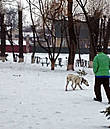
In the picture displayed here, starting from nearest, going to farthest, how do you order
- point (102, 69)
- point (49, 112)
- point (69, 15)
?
point (49, 112) < point (102, 69) < point (69, 15)

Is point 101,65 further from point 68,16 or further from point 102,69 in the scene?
point 68,16

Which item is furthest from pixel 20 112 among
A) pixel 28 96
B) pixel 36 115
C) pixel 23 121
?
pixel 28 96

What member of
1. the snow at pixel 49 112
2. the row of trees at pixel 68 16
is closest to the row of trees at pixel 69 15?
the row of trees at pixel 68 16

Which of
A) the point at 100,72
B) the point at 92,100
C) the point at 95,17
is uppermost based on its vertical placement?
the point at 95,17

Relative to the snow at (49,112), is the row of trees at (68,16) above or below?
above

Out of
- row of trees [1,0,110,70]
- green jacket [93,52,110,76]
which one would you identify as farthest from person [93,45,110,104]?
row of trees [1,0,110,70]

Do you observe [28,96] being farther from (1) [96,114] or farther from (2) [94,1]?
(2) [94,1]

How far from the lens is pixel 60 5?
2767 cm

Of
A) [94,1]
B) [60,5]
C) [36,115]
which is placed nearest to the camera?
[36,115]

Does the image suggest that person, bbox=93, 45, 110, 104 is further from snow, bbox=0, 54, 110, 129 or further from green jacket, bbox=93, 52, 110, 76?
snow, bbox=0, 54, 110, 129

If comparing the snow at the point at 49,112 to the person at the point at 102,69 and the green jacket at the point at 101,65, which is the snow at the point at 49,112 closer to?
the person at the point at 102,69

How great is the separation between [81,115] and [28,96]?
133 inches

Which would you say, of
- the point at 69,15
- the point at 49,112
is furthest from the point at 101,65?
the point at 69,15

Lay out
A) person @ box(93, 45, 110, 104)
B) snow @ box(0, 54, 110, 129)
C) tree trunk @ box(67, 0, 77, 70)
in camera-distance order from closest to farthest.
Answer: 1. snow @ box(0, 54, 110, 129)
2. person @ box(93, 45, 110, 104)
3. tree trunk @ box(67, 0, 77, 70)
